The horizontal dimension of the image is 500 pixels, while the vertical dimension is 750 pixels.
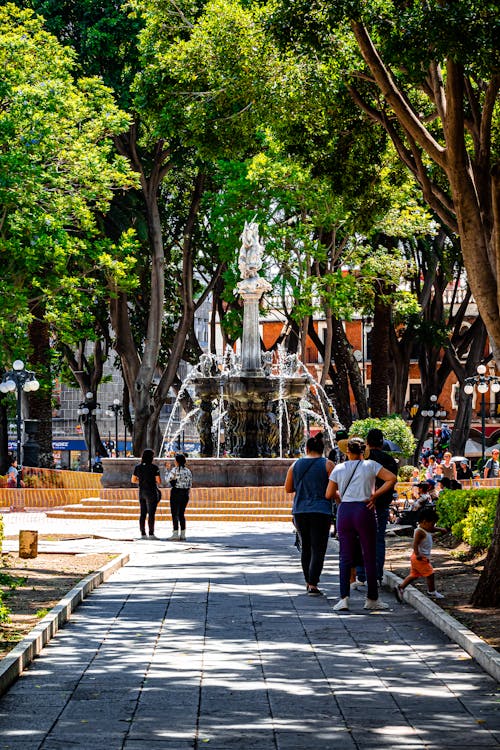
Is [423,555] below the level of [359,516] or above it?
below

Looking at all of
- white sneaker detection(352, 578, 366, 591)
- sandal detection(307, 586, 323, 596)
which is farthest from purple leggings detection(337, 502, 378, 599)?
white sneaker detection(352, 578, 366, 591)

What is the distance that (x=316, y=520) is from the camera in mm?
13422

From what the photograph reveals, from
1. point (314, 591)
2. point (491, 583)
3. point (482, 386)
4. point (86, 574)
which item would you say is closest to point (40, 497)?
point (482, 386)

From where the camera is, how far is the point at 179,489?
22.0 metres

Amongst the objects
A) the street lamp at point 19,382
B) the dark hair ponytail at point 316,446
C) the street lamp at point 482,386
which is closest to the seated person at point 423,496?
the dark hair ponytail at point 316,446

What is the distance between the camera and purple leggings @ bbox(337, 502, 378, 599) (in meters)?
12.5

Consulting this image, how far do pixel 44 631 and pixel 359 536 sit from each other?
3332 millimetres

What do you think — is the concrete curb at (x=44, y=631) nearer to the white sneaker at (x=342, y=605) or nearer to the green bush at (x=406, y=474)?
the white sneaker at (x=342, y=605)

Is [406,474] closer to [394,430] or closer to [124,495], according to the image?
[394,430]

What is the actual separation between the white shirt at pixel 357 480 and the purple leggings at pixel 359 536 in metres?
0.07

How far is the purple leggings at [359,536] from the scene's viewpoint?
12.5 metres

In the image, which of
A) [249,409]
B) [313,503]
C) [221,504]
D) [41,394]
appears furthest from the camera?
[41,394]

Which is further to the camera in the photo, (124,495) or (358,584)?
(124,495)

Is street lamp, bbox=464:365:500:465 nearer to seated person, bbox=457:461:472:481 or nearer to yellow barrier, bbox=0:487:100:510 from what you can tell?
seated person, bbox=457:461:472:481
